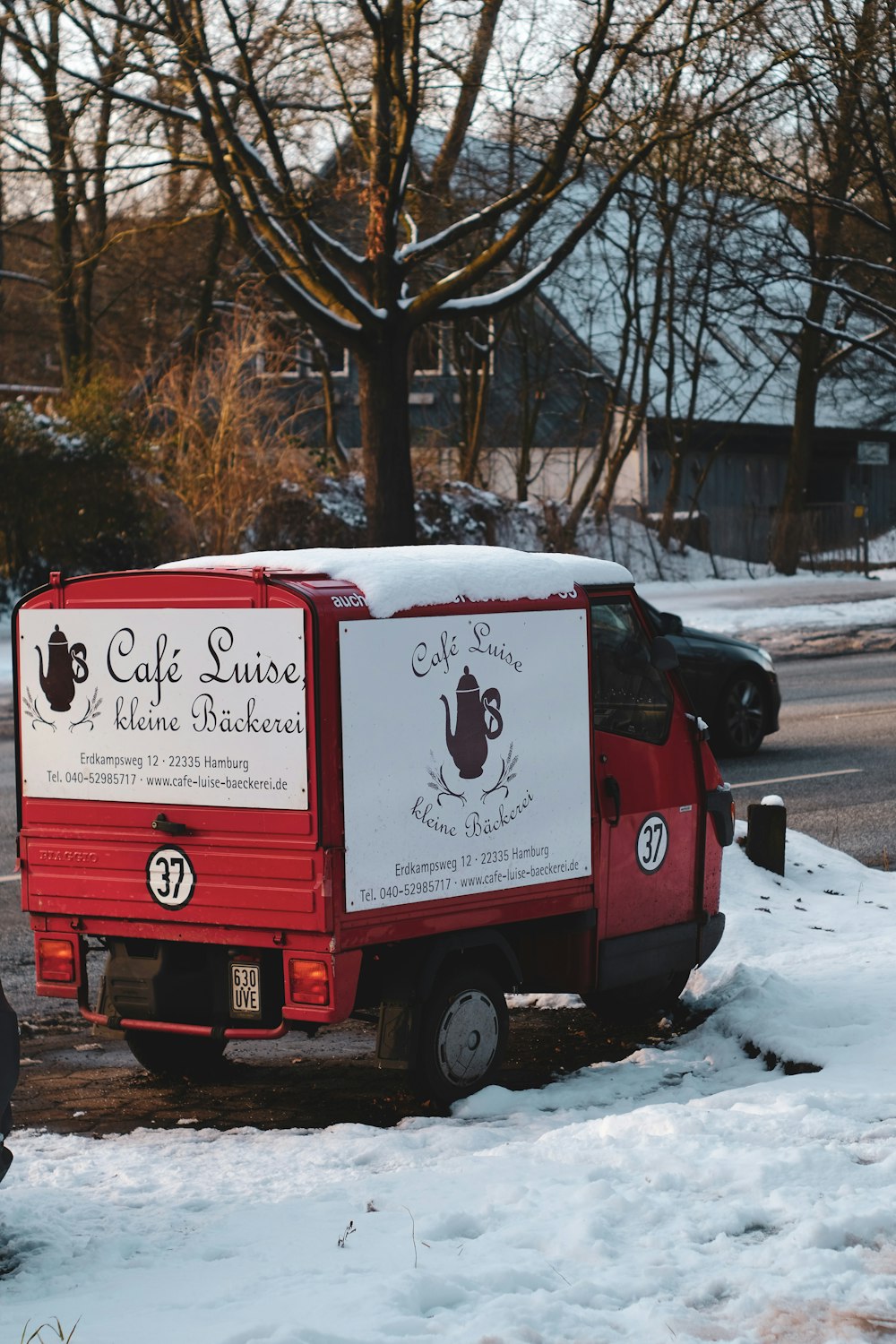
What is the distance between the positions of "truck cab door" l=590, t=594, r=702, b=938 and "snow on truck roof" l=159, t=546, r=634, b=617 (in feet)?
1.07

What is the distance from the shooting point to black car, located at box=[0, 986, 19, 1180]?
4.42 metres

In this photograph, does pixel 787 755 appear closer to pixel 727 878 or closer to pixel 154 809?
pixel 727 878

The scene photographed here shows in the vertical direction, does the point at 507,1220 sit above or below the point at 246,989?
below

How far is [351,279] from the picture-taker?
1170 inches

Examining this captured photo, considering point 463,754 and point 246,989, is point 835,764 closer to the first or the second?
point 463,754

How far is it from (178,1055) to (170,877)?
1.00 m

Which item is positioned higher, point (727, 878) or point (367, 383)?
point (367, 383)

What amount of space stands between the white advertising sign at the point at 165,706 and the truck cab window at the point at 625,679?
1.42 m

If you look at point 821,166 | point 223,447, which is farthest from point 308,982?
point 821,166

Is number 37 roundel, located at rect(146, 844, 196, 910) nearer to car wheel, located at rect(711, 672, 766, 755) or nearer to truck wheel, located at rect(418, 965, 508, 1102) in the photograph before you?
truck wheel, located at rect(418, 965, 508, 1102)

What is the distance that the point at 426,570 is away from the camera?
588 cm

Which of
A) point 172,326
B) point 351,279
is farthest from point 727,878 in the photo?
point 172,326

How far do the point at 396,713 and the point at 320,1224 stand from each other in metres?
1.78

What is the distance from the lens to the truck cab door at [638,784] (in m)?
6.55
